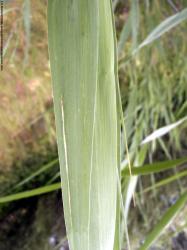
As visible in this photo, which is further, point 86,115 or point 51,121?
point 51,121

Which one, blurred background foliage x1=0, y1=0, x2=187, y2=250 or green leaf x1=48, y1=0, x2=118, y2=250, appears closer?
green leaf x1=48, y1=0, x2=118, y2=250

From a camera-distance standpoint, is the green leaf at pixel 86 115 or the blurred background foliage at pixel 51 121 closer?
the green leaf at pixel 86 115

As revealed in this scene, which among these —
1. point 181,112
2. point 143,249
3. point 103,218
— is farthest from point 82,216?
point 181,112

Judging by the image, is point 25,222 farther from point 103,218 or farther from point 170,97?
point 103,218
